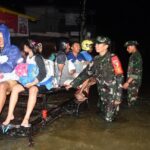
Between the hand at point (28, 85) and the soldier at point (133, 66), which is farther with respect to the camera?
the soldier at point (133, 66)

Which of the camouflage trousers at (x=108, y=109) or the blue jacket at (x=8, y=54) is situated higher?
the blue jacket at (x=8, y=54)

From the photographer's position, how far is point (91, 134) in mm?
7074

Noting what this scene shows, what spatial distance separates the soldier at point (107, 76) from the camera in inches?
312

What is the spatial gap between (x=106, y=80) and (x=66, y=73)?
4.26 feet

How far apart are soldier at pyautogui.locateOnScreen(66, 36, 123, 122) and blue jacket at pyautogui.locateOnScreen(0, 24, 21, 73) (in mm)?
1838

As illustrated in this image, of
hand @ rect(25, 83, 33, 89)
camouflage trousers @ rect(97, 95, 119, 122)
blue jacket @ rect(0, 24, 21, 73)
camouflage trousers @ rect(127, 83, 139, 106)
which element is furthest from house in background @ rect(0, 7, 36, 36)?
hand @ rect(25, 83, 33, 89)

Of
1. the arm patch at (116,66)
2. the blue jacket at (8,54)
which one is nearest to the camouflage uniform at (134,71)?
the arm patch at (116,66)

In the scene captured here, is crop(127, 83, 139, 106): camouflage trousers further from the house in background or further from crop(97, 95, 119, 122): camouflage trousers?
the house in background

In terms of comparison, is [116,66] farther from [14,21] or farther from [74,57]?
[14,21]

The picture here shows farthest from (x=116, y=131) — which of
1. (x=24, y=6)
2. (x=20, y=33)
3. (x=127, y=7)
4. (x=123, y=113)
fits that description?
(x=127, y=7)

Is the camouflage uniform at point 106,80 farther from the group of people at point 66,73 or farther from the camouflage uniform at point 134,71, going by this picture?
the camouflage uniform at point 134,71

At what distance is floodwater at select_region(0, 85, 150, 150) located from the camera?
6301 mm

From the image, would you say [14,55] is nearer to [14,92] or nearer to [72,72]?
[14,92]

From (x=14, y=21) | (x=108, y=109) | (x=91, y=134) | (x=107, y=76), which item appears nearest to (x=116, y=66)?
(x=107, y=76)
